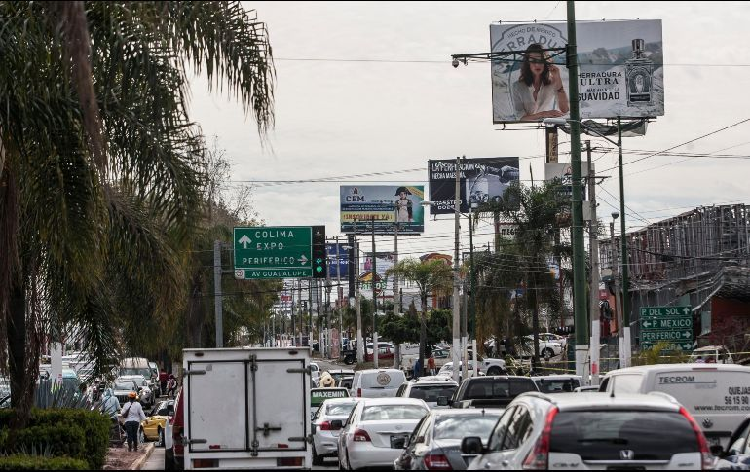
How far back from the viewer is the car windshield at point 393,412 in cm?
2056

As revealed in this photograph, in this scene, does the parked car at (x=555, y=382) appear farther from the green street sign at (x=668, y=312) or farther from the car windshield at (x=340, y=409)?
the green street sign at (x=668, y=312)

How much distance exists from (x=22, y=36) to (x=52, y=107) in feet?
2.72

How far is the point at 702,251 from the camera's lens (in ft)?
171

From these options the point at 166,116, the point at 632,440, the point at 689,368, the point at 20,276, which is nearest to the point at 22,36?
the point at 166,116

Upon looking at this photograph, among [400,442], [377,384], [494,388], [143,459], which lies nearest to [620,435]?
[400,442]

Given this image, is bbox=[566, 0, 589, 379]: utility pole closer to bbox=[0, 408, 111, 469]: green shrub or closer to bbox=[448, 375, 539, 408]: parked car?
bbox=[448, 375, 539, 408]: parked car

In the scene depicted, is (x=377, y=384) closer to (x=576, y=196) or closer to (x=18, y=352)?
(x=576, y=196)

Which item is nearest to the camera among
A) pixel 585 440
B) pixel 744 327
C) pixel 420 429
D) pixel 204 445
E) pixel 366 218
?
pixel 585 440

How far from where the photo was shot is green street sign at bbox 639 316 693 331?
37.8 m

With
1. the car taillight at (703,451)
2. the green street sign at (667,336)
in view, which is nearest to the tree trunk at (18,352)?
the car taillight at (703,451)

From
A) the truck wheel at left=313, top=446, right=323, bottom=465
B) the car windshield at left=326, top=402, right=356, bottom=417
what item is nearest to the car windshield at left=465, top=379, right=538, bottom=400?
the car windshield at left=326, top=402, right=356, bottom=417

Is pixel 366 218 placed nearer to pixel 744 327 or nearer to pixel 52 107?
pixel 744 327

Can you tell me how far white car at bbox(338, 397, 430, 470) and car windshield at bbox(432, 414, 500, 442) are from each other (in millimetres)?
3213

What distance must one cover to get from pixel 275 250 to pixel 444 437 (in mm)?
26190
